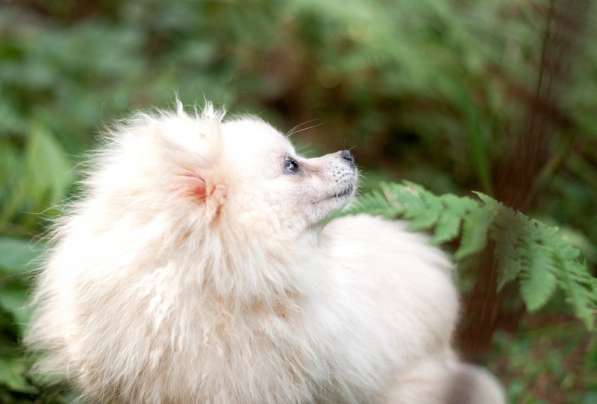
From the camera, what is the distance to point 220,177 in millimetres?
2152

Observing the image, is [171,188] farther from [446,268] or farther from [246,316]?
[446,268]

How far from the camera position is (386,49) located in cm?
443

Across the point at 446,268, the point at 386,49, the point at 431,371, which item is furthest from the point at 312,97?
the point at 431,371

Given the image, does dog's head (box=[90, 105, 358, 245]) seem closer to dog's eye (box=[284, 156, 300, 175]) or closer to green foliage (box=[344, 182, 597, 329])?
dog's eye (box=[284, 156, 300, 175])

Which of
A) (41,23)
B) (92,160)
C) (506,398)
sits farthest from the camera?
(41,23)

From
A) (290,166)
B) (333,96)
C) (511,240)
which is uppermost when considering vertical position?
(290,166)

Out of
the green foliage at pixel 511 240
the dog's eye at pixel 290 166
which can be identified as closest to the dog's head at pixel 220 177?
the dog's eye at pixel 290 166

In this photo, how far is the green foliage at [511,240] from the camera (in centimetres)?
171

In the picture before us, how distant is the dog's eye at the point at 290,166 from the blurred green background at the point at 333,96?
832mm

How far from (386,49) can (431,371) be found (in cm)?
249

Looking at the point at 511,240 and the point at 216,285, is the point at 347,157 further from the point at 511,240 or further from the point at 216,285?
the point at 511,240

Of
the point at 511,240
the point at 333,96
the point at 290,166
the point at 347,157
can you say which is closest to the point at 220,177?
the point at 290,166

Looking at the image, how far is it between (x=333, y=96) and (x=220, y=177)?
11.9 ft

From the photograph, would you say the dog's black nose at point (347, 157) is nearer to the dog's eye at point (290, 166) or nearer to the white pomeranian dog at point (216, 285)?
the white pomeranian dog at point (216, 285)
